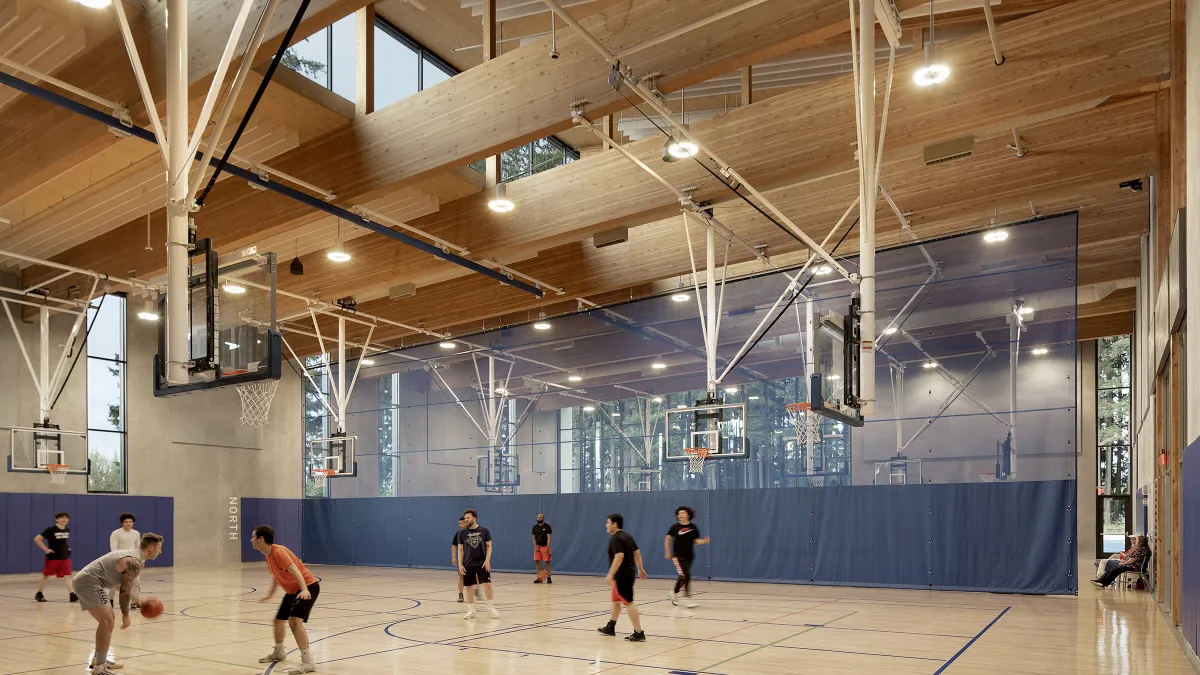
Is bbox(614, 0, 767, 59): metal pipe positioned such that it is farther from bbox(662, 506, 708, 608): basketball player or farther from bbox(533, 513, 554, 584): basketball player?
bbox(533, 513, 554, 584): basketball player

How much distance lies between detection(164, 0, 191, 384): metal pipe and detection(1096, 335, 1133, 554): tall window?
94.5ft

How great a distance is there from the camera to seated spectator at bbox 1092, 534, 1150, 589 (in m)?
18.7

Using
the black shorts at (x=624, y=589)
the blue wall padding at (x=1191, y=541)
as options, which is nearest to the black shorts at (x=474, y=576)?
the black shorts at (x=624, y=589)

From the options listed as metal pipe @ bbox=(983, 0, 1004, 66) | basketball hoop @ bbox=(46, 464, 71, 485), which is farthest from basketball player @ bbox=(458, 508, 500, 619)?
basketball hoop @ bbox=(46, 464, 71, 485)

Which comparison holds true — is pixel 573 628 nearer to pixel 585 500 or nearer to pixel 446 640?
pixel 446 640

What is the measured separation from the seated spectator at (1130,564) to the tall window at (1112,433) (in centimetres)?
1120

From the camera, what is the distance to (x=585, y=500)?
81.0 feet

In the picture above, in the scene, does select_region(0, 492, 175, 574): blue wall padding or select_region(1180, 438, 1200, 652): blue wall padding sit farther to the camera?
→ select_region(0, 492, 175, 574): blue wall padding

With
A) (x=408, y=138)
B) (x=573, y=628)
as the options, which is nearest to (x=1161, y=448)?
(x=573, y=628)

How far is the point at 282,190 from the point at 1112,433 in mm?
26884

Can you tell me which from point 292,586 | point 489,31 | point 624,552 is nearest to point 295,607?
point 292,586

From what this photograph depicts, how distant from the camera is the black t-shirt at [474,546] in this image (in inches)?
552

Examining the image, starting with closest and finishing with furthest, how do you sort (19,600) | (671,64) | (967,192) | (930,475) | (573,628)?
(671,64) → (573,628) → (967,192) → (19,600) → (930,475)

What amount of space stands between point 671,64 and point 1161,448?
30.8ft
